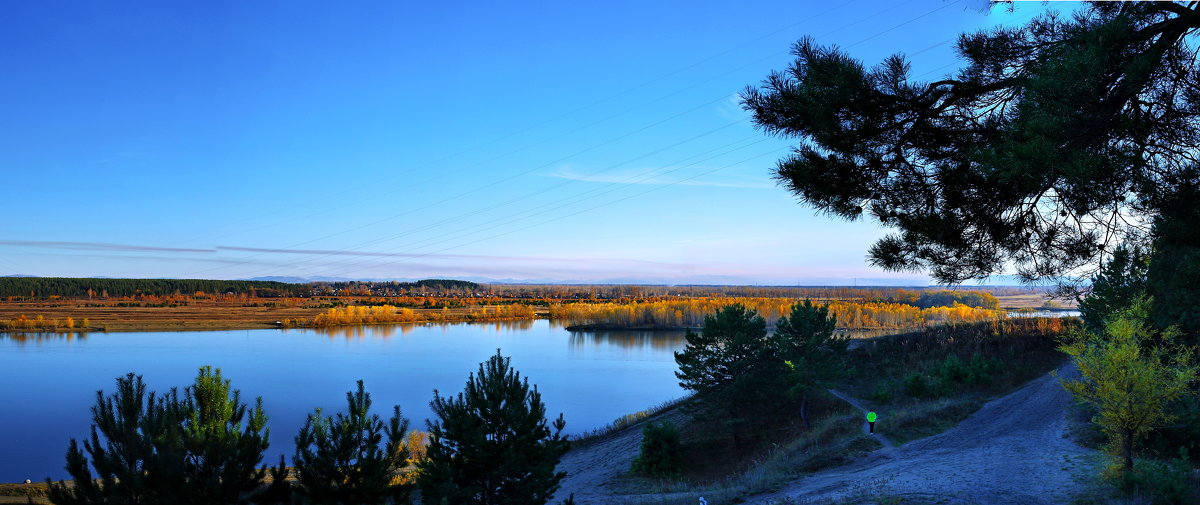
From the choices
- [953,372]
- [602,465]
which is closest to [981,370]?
[953,372]

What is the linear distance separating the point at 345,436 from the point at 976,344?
105 ft

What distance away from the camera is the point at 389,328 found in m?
123

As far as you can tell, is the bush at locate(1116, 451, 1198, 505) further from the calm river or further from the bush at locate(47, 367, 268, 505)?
the calm river

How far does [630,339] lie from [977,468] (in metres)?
89.1

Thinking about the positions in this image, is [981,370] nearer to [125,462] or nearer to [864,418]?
[864,418]

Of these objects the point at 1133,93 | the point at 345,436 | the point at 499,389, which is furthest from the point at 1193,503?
the point at 345,436

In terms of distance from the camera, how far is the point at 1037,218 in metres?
6.49

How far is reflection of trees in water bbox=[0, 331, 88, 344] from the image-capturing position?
304ft

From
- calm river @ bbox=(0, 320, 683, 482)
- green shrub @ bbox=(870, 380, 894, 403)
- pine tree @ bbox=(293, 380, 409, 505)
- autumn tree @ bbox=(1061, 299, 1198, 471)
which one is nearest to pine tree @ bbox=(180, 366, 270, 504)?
pine tree @ bbox=(293, 380, 409, 505)

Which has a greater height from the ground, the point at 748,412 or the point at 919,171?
the point at 919,171

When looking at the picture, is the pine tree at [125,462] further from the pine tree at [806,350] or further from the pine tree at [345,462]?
the pine tree at [806,350]

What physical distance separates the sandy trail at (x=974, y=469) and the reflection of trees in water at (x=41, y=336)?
334 feet

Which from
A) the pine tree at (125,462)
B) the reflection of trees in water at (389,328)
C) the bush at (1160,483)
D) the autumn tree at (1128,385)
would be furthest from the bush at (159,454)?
the reflection of trees in water at (389,328)

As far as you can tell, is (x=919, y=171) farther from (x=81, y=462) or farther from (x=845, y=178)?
(x=81, y=462)
